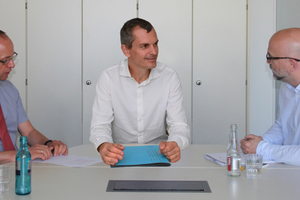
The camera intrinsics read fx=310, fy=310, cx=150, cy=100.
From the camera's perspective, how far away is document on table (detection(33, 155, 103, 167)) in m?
1.57

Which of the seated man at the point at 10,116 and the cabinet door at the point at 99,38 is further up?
the cabinet door at the point at 99,38

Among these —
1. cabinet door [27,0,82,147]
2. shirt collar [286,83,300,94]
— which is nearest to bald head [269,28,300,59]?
shirt collar [286,83,300,94]

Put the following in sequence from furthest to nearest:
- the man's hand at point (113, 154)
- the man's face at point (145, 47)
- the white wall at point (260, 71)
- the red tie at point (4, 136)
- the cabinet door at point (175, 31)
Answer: the white wall at point (260, 71), the cabinet door at point (175, 31), the man's face at point (145, 47), the red tie at point (4, 136), the man's hand at point (113, 154)

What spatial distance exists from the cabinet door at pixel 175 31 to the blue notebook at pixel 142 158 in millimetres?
1755

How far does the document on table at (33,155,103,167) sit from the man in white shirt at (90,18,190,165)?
561 mm

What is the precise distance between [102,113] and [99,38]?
143cm

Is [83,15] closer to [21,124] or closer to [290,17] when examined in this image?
[21,124]

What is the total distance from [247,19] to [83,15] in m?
1.80

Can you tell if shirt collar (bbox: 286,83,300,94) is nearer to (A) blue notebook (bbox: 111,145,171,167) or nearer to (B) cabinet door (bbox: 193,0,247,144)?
(A) blue notebook (bbox: 111,145,171,167)

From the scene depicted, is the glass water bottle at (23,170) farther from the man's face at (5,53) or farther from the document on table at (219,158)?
the man's face at (5,53)

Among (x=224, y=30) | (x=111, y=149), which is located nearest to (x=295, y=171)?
(x=111, y=149)

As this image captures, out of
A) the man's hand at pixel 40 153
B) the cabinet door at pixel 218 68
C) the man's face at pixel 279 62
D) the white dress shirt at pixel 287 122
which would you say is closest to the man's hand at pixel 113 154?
the man's hand at pixel 40 153

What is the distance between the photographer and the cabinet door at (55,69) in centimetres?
341

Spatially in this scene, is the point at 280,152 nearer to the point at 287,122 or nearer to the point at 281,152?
the point at 281,152
